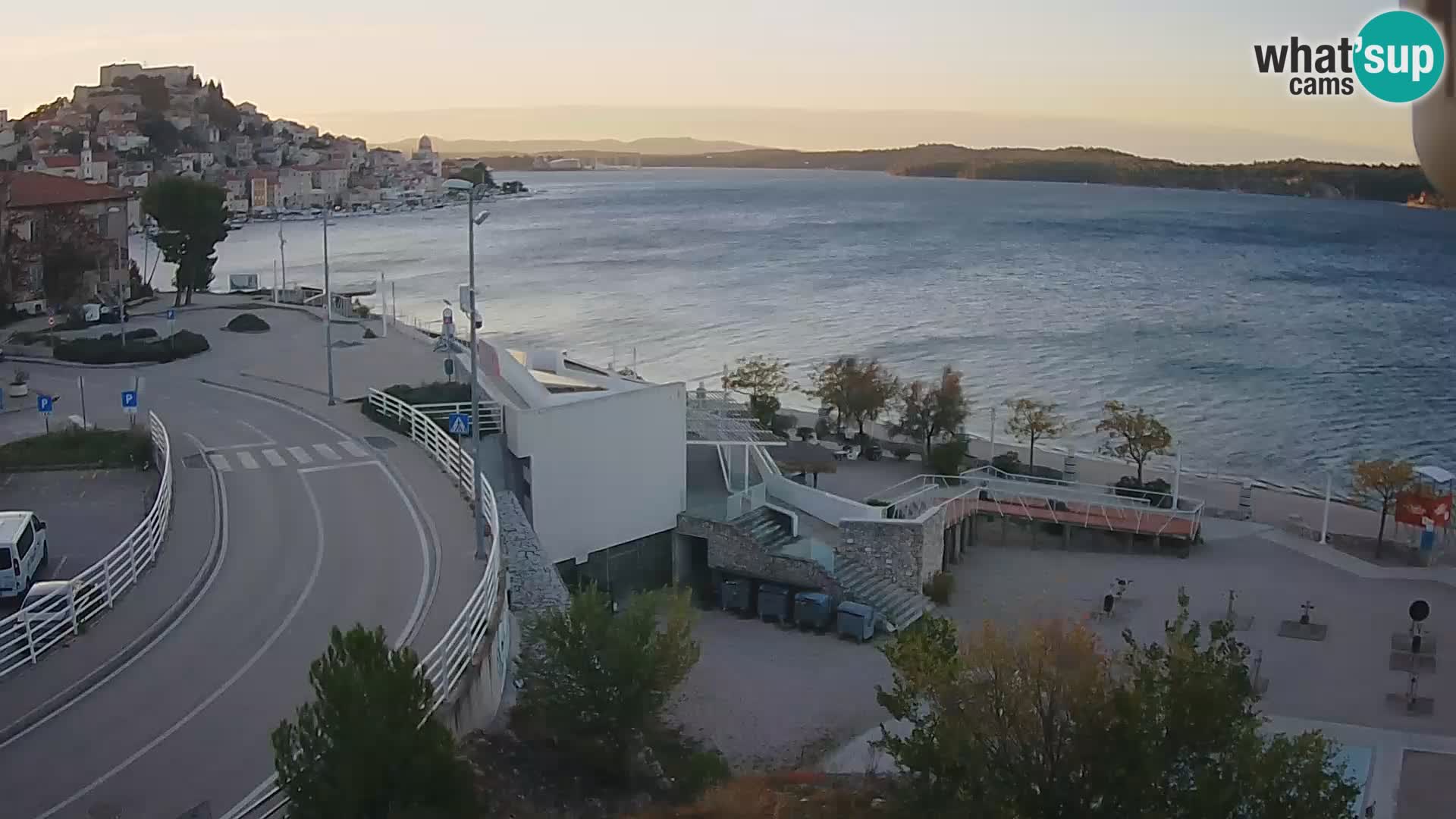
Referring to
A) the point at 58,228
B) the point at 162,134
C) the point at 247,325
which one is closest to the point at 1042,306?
the point at 247,325

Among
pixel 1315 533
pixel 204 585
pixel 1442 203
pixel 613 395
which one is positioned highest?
pixel 1442 203

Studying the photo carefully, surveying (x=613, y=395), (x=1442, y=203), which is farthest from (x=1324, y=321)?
(x=1442, y=203)

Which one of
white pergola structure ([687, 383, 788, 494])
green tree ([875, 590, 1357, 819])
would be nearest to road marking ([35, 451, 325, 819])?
green tree ([875, 590, 1357, 819])

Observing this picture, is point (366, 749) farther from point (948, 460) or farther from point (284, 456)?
point (948, 460)

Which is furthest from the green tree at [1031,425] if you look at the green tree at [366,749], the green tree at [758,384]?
the green tree at [366,749]

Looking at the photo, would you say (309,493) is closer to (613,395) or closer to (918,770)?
(613,395)

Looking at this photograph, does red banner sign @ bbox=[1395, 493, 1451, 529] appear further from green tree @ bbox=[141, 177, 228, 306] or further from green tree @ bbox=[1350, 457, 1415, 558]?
green tree @ bbox=[141, 177, 228, 306]
